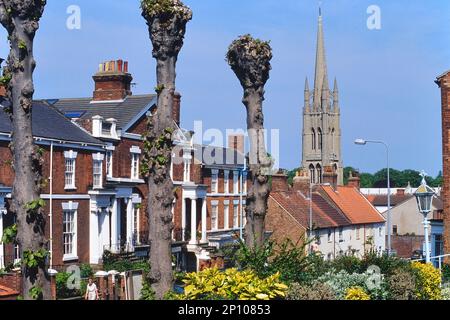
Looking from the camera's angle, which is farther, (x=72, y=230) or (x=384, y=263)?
(x=72, y=230)

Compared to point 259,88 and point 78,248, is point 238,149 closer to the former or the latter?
point 78,248

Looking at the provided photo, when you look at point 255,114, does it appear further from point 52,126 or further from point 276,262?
point 52,126

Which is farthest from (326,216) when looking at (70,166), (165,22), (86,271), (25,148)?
(25,148)

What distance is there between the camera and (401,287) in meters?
16.1

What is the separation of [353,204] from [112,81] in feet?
83.6

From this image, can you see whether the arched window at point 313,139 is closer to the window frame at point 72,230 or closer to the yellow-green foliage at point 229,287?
the window frame at point 72,230

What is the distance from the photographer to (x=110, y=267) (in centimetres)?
3241

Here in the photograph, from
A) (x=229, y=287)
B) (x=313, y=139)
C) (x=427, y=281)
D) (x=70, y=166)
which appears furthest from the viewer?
(x=313, y=139)

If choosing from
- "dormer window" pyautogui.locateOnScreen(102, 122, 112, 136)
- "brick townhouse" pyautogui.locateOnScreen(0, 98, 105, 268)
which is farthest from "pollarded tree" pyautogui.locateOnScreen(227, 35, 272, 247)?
"dormer window" pyautogui.locateOnScreen(102, 122, 112, 136)

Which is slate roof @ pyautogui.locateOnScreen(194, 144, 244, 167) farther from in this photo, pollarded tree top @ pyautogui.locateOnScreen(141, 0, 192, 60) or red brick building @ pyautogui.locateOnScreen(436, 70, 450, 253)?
pollarded tree top @ pyautogui.locateOnScreen(141, 0, 192, 60)

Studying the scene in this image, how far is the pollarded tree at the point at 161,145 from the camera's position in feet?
50.4

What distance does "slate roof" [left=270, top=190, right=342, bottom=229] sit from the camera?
158 feet

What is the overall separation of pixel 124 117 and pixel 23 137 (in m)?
25.6
